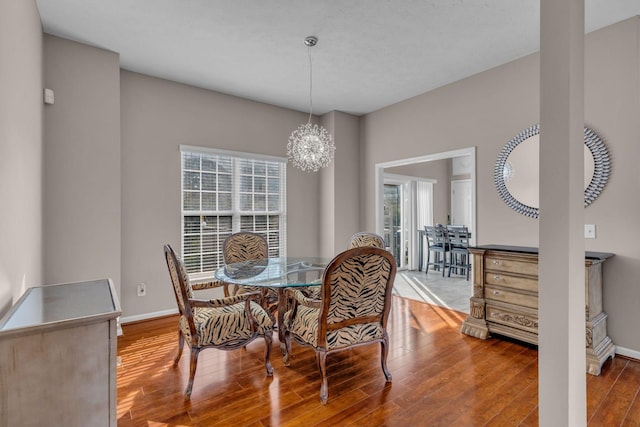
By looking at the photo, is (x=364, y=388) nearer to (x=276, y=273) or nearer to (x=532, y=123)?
(x=276, y=273)

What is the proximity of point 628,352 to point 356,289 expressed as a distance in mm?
2565

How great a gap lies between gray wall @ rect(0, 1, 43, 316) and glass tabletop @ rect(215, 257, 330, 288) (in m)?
1.27

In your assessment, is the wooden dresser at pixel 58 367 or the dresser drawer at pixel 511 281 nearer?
the wooden dresser at pixel 58 367

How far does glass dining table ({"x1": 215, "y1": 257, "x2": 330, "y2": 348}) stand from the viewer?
7.99 feet

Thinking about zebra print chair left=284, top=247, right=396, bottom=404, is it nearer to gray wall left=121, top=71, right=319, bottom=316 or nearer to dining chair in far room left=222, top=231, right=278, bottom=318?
dining chair in far room left=222, top=231, right=278, bottom=318

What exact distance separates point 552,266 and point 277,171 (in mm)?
4033

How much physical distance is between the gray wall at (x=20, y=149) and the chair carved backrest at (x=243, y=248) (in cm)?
163

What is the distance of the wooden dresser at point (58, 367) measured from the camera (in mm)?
1104

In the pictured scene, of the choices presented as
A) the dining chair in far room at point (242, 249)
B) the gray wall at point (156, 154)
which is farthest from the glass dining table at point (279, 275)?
the gray wall at point (156, 154)

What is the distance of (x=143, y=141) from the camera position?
381 centimetres

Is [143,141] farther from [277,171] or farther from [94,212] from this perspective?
[277,171]

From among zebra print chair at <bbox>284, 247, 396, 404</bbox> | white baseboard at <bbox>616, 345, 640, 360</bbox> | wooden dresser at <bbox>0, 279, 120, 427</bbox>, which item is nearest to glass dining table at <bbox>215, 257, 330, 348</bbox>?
zebra print chair at <bbox>284, 247, 396, 404</bbox>

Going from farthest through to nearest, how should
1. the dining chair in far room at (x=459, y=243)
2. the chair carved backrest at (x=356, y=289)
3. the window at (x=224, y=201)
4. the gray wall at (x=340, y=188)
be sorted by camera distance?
the dining chair in far room at (x=459, y=243) → the gray wall at (x=340, y=188) → the window at (x=224, y=201) → the chair carved backrest at (x=356, y=289)

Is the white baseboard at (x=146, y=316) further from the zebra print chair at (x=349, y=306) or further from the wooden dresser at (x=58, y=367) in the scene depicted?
the wooden dresser at (x=58, y=367)
